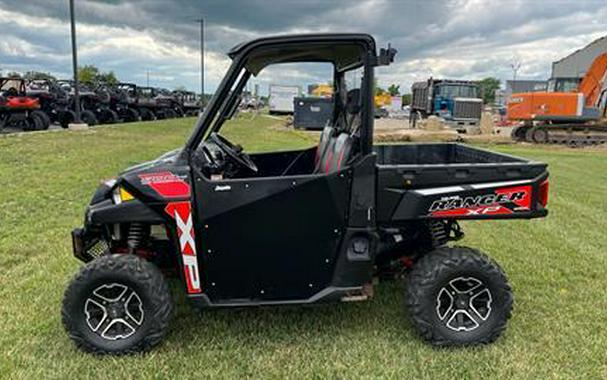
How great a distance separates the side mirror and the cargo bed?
633mm

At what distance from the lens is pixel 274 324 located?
12.2ft

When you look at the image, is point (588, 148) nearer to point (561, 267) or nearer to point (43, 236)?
point (561, 267)

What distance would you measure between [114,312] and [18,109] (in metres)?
16.8

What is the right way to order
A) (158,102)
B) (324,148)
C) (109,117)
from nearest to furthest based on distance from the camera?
(324,148), (109,117), (158,102)

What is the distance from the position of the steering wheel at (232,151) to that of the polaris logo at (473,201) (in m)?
1.43

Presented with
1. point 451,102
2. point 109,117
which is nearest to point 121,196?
point 109,117

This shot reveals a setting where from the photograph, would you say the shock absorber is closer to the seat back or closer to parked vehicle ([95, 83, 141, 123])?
the seat back

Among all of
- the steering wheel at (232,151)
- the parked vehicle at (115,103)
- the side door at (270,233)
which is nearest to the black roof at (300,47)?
the steering wheel at (232,151)

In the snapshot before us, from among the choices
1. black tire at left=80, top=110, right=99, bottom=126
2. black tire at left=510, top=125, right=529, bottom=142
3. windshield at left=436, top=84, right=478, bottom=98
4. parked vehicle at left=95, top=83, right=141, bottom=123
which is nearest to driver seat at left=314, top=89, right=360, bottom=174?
black tire at left=510, top=125, right=529, bottom=142

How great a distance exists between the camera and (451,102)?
2809 centimetres

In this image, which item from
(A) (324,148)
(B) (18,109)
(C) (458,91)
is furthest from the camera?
(C) (458,91)

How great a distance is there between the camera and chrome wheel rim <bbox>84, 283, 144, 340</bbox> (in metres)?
3.28

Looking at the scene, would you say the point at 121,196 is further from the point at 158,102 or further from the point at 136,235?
the point at 158,102

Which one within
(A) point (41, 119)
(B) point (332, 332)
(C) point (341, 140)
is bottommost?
(B) point (332, 332)
